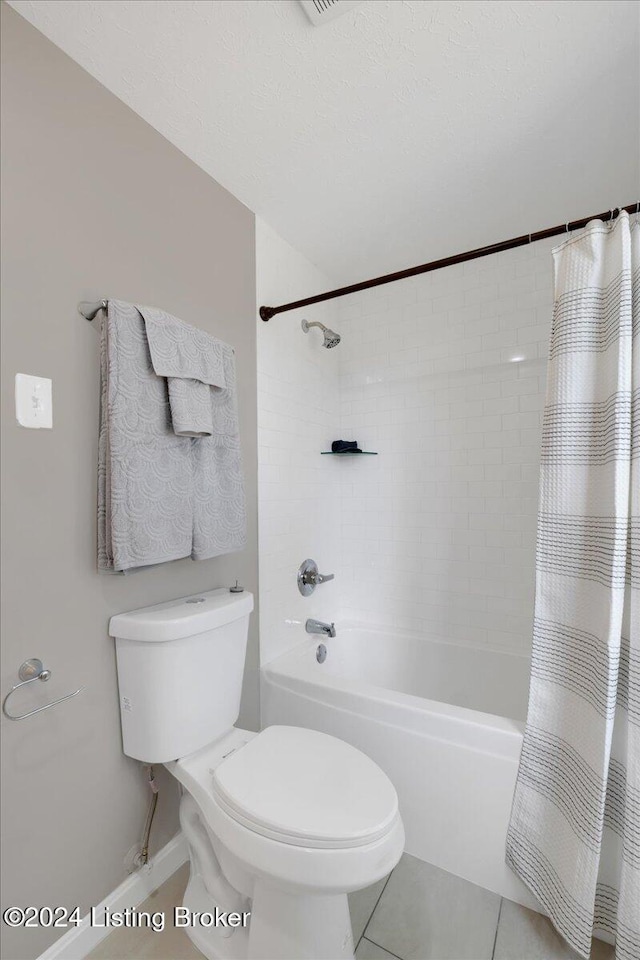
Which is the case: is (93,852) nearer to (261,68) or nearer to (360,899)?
(360,899)

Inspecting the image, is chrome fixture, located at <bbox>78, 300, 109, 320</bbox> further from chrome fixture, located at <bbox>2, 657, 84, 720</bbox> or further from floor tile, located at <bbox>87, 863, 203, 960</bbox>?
floor tile, located at <bbox>87, 863, 203, 960</bbox>

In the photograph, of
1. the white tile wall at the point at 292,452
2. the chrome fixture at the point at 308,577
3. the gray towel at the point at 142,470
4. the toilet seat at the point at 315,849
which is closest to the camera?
the toilet seat at the point at 315,849

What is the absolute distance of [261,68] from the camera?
1205 millimetres

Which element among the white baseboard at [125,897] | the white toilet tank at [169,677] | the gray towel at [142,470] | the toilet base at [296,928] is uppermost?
the gray towel at [142,470]

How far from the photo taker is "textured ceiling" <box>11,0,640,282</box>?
109 cm

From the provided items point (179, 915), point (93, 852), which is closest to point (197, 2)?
point (93, 852)

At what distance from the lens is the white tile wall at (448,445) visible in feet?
6.60

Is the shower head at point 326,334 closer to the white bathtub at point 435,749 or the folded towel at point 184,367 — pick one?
the folded towel at point 184,367

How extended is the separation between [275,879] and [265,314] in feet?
5.82

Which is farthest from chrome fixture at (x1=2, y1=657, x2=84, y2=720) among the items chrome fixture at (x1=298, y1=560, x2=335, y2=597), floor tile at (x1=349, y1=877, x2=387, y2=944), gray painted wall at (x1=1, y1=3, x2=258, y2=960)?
chrome fixture at (x1=298, y1=560, x2=335, y2=597)

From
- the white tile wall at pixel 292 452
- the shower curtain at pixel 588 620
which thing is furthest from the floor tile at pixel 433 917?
the white tile wall at pixel 292 452

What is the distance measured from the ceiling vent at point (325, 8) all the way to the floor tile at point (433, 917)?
2.36 metres

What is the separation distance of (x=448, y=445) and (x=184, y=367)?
1371mm

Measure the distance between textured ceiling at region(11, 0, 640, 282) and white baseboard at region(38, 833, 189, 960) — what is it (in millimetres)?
2239
